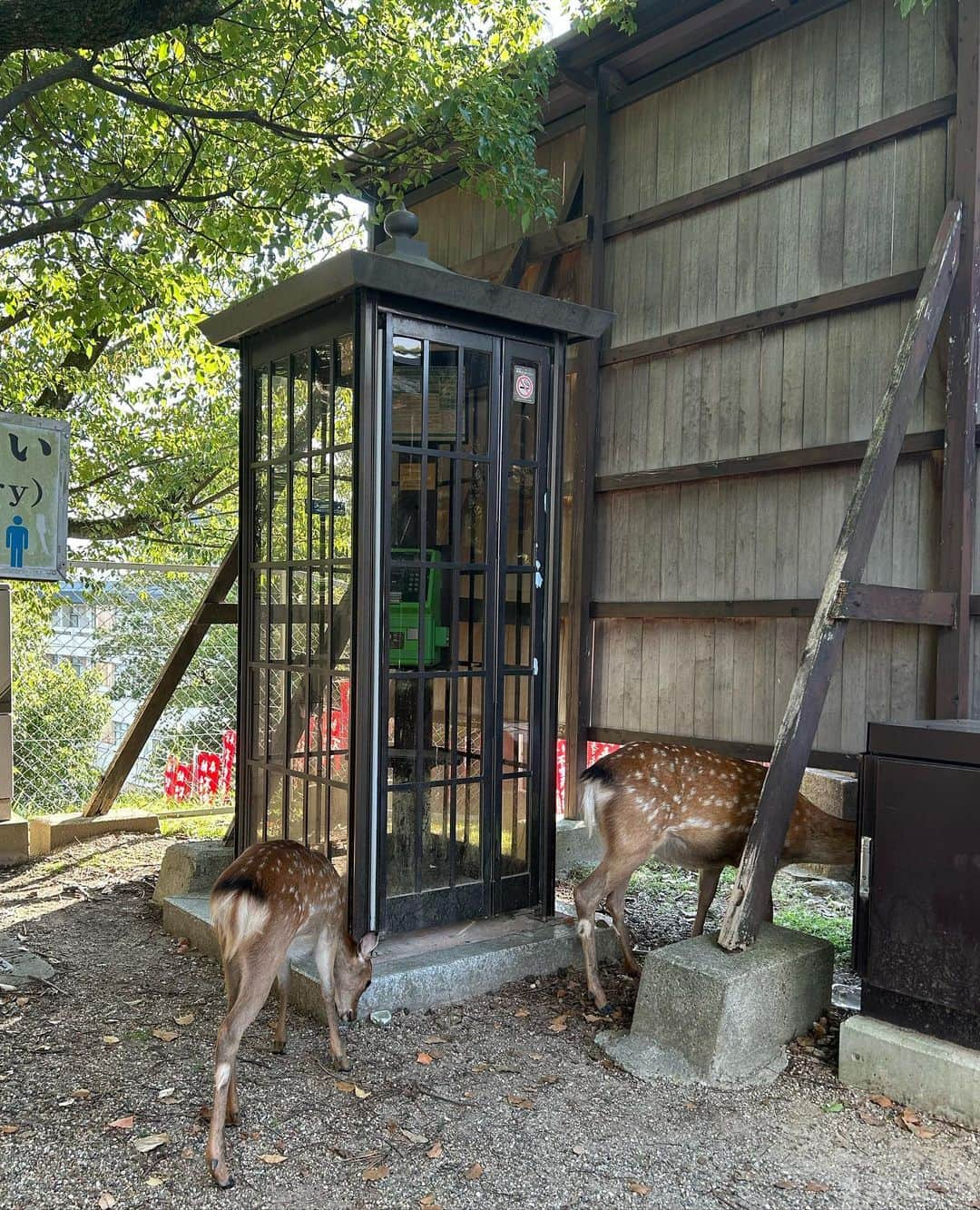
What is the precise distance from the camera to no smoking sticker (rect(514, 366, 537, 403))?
441cm

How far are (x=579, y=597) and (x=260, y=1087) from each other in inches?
128

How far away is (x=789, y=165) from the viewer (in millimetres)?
4887

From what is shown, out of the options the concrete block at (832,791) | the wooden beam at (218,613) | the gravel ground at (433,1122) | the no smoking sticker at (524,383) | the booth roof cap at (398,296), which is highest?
the booth roof cap at (398,296)

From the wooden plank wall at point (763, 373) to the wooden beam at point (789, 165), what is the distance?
0.03 m

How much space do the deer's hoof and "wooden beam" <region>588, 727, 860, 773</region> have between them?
234cm

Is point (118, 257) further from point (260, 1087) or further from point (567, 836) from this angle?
point (260, 1087)

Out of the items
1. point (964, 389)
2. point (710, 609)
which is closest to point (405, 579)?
point (710, 609)

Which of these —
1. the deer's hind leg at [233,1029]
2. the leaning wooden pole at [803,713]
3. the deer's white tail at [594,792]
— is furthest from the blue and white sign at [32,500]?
the leaning wooden pole at [803,713]

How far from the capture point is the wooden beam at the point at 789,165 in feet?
14.3

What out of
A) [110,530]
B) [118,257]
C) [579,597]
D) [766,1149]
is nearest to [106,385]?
[110,530]

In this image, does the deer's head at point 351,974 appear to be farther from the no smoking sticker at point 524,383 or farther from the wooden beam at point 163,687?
the wooden beam at point 163,687

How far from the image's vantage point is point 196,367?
8031 mm

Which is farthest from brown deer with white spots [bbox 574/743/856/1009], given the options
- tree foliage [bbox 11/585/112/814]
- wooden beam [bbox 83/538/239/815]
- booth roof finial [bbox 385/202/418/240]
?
tree foliage [bbox 11/585/112/814]

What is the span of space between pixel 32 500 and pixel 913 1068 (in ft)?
11.7
